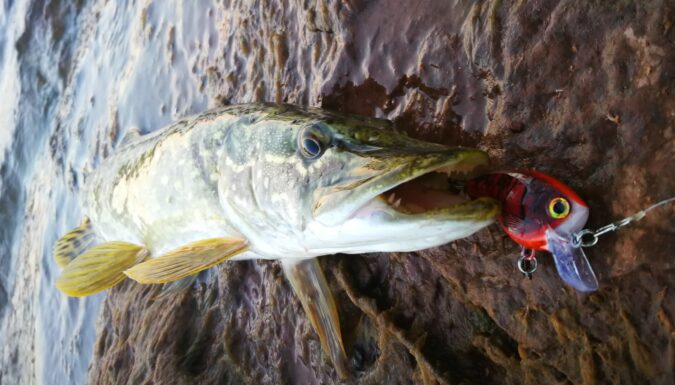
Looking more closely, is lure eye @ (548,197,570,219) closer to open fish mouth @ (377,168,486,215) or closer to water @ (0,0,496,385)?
open fish mouth @ (377,168,486,215)

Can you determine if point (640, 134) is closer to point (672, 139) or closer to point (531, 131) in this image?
point (672, 139)

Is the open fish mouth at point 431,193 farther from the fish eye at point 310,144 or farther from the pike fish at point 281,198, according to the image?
the fish eye at point 310,144

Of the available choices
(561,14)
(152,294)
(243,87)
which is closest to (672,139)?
(561,14)

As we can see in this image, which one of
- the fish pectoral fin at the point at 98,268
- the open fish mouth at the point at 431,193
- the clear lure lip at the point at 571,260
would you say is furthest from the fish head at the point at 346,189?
the fish pectoral fin at the point at 98,268

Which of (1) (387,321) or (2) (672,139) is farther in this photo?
(1) (387,321)

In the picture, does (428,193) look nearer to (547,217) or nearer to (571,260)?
(547,217)

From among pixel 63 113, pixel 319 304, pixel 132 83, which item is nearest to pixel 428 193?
pixel 319 304

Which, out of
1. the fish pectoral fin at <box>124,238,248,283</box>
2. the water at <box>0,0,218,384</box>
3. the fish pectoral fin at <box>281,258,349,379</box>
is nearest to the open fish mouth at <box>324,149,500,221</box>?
the fish pectoral fin at <box>124,238,248,283</box>
